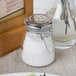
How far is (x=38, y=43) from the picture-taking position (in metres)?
0.79

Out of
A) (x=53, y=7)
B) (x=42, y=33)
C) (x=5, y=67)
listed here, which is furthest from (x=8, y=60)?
(x=53, y=7)

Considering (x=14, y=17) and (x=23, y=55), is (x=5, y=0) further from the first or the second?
(x=23, y=55)

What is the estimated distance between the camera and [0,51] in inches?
34.4

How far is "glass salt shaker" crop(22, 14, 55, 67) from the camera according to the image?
2.59ft

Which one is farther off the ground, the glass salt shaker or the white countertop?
the glass salt shaker

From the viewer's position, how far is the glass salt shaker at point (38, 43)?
79 cm

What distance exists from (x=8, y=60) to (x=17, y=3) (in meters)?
0.20

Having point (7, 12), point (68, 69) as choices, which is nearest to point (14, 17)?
point (7, 12)

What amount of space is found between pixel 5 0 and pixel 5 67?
22 centimetres

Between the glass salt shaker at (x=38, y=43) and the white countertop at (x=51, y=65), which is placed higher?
the glass salt shaker at (x=38, y=43)

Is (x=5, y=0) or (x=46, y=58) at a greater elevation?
(x=5, y=0)

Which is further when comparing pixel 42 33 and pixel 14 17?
pixel 14 17

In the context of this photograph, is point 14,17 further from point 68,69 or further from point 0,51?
point 68,69

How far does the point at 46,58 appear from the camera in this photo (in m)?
0.80
